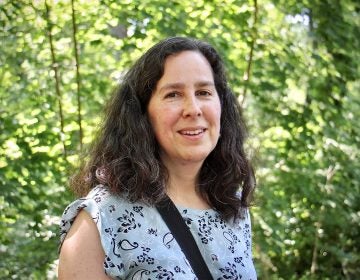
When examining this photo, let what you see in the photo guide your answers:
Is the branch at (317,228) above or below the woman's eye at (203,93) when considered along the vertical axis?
below

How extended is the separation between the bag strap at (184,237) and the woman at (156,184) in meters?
0.03

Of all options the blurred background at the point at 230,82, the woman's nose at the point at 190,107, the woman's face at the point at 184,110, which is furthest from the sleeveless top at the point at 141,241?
the blurred background at the point at 230,82

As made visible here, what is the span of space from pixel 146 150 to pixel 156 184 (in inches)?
5.1

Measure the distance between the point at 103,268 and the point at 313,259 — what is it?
4407 millimetres

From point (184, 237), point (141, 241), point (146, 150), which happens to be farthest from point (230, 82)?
point (141, 241)

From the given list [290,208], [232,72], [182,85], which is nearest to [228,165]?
[182,85]

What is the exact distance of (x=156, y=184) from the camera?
1.88m

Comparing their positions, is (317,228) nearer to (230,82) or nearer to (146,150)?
(230,82)

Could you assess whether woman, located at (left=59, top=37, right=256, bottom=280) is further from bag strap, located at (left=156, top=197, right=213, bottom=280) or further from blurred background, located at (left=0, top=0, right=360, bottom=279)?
blurred background, located at (left=0, top=0, right=360, bottom=279)

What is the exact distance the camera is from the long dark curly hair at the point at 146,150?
1.87 metres

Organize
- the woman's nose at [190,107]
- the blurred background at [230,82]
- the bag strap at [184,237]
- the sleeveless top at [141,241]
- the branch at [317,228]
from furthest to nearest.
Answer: the branch at [317,228] → the blurred background at [230,82] → the woman's nose at [190,107] → the bag strap at [184,237] → the sleeveless top at [141,241]

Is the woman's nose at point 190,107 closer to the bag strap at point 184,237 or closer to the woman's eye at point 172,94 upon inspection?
the woman's eye at point 172,94

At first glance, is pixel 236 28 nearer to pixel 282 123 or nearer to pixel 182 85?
pixel 282 123

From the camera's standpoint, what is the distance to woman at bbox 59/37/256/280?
169 centimetres
